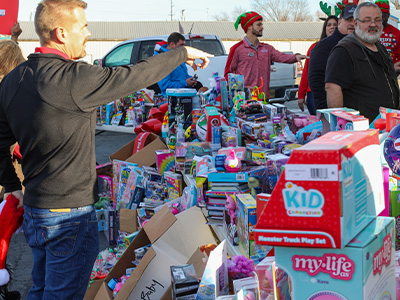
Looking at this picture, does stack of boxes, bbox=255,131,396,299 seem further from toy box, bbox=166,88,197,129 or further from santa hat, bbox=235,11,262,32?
santa hat, bbox=235,11,262,32

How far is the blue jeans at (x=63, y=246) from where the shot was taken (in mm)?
2303

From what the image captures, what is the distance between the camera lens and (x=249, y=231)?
8.61 ft

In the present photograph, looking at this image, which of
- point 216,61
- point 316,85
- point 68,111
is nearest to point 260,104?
point 316,85

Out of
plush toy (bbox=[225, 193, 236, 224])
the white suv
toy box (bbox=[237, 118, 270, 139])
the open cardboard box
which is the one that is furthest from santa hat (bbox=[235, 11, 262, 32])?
plush toy (bbox=[225, 193, 236, 224])

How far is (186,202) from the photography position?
380cm

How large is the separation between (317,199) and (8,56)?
328 cm

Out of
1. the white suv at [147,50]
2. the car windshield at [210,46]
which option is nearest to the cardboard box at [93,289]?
the white suv at [147,50]

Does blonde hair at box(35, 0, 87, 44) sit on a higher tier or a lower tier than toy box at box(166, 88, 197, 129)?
higher

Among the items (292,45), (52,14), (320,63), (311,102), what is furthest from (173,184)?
Result: (292,45)

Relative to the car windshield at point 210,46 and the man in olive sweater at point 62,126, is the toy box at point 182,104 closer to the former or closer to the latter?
the man in olive sweater at point 62,126

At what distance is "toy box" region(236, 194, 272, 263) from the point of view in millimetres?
2621

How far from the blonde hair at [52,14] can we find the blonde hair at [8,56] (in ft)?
5.90

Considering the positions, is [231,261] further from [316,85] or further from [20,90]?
[316,85]

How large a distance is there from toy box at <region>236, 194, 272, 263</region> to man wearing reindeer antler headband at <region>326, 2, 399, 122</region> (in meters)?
1.42
